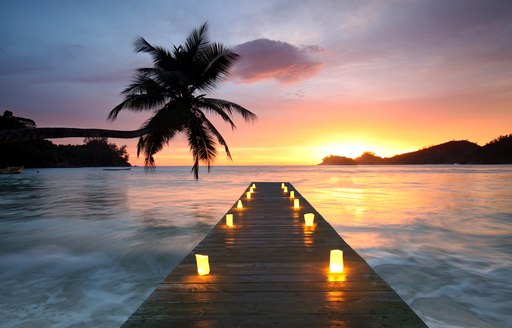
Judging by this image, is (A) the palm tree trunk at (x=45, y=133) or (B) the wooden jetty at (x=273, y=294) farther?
(A) the palm tree trunk at (x=45, y=133)

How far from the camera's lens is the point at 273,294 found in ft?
13.6

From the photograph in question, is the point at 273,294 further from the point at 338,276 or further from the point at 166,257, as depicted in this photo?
the point at 166,257

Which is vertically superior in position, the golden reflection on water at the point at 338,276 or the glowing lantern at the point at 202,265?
the glowing lantern at the point at 202,265

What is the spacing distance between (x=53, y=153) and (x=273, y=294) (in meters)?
107

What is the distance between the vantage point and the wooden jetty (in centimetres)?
348

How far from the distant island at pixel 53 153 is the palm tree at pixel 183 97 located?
110 ft

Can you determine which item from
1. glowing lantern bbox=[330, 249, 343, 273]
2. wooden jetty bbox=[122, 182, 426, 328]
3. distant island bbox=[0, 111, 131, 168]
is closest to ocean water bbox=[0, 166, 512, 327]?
wooden jetty bbox=[122, 182, 426, 328]

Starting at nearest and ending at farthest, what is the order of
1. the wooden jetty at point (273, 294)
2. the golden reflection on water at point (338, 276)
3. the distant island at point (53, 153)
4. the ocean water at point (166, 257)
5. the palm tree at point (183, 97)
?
the wooden jetty at point (273, 294) → the golden reflection on water at point (338, 276) → the ocean water at point (166, 257) → the palm tree at point (183, 97) → the distant island at point (53, 153)

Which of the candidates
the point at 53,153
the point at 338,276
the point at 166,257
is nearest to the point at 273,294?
the point at 338,276

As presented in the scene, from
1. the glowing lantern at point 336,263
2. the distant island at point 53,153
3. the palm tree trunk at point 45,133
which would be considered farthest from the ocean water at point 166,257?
the distant island at point 53,153

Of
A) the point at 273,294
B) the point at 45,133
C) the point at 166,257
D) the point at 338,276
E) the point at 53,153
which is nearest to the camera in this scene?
the point at 273,294

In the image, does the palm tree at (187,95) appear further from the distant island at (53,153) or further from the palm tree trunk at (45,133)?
the distant island at (53,153)

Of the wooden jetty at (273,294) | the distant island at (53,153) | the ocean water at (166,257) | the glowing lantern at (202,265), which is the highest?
the distant island at (53,153)

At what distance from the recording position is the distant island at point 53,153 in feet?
175
